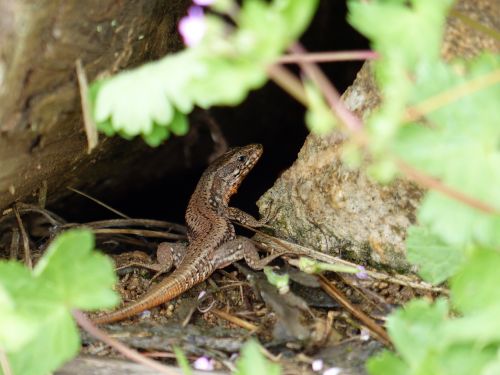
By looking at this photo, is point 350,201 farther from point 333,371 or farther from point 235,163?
point 235,163

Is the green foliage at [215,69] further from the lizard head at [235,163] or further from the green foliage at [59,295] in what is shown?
the lizard head at [235,163]

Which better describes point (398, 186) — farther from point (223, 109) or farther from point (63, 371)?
point (223, 109)

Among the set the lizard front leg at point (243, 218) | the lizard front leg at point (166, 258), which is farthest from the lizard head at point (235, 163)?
the lizard front leg at point (166, 258)

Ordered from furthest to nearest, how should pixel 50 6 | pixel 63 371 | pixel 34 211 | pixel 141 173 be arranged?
pixel 141 173 → pixel 34 211 → pixel 63 371 → pixel 50 6

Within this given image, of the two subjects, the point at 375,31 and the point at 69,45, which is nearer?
the point at 375,31

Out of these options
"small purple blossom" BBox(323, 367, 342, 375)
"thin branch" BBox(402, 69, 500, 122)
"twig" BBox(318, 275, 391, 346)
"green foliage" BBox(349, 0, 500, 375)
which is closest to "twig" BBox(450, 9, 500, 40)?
"green foliage" BBox(349, 0, 500, 375)

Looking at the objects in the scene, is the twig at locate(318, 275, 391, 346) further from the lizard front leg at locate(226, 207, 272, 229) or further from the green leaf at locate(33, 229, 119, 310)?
the green leaf at locate(33, 229, 119, 310)

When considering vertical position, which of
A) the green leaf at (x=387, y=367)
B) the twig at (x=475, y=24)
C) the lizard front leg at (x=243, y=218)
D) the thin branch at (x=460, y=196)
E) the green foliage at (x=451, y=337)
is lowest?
the lizard front leg at (x=243, y=218)

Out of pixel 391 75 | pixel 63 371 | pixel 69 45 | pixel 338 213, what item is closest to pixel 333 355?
pixel 338 213
